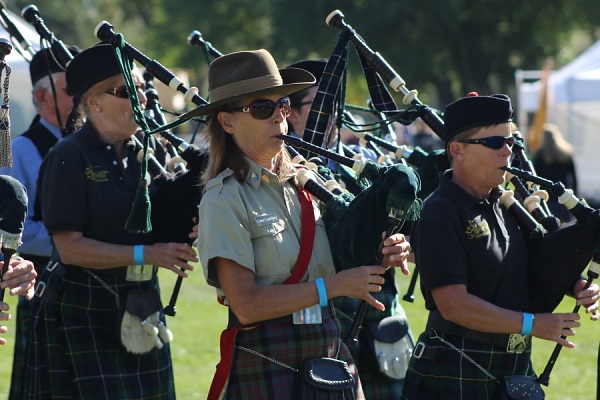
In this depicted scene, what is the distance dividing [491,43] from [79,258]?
91.1 feet

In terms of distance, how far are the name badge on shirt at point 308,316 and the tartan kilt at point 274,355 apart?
0.02 m

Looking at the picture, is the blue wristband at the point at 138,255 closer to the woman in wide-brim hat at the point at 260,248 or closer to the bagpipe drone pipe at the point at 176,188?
the bagpipe drone pipe at the point at 176,188

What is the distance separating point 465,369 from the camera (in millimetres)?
3639

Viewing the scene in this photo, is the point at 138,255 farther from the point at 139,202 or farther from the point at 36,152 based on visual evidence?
the point at 36,152

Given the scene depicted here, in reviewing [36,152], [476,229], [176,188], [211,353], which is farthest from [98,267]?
[211,353]

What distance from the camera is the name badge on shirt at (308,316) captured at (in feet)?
10.2

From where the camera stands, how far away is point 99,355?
4.15 meters

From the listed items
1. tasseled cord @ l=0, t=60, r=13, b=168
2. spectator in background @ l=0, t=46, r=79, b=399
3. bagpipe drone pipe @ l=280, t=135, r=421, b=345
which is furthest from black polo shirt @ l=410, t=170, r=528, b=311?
spectator in background @ l=0, t=46, r=79, b=399

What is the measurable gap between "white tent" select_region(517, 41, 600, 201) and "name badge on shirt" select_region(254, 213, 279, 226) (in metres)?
12.2

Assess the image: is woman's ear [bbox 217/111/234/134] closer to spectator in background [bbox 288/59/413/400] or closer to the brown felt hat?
the brown felt hat

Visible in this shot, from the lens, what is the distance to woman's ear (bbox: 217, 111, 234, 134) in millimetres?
3162

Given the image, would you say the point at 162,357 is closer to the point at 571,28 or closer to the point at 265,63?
the point at 265,63

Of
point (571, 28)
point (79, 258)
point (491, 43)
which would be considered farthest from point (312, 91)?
point (571, 28)

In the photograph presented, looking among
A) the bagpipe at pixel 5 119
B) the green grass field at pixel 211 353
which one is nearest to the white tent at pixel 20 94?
the green grass field at pixel 211 353
